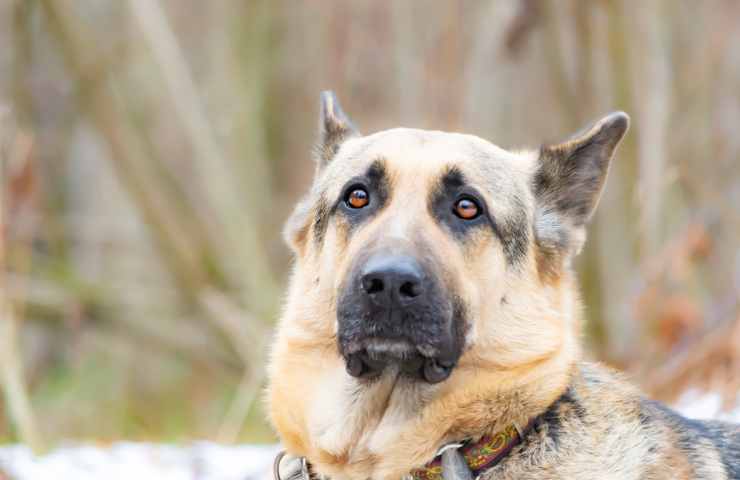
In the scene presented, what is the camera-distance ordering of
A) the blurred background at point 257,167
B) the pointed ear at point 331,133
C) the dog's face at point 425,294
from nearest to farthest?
the dog's face at point 425,294
the pointed ear at point 331,133
the blurred background at point 257,167

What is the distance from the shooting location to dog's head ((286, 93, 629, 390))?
372 cm

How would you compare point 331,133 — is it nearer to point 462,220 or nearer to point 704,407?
point 462,220

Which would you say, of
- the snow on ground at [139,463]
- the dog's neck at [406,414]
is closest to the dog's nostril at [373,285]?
the dog's neck at [406,414]

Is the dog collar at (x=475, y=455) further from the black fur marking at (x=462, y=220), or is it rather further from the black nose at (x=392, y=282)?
the black fur marking at (x=462, y=220)

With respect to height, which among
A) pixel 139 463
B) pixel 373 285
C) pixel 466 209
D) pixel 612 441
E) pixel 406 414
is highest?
pixel 466 209

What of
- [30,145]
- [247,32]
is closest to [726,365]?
[30,145]

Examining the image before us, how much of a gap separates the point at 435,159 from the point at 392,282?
2.61 ft

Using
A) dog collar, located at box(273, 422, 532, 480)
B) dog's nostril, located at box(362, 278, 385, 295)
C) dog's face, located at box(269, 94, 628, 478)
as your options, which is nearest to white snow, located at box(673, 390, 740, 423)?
dog's face, located at box(269, 94, 628, 478)

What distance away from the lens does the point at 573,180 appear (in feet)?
14.6

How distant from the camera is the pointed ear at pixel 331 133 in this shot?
484 cm

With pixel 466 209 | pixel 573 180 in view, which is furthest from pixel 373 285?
pixel 573 180

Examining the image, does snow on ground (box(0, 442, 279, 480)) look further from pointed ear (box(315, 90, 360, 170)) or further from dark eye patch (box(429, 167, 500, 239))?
dark eye patch (box(429, 167, 500, 239))

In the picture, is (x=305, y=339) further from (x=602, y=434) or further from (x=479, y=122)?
(x=479, y=122)

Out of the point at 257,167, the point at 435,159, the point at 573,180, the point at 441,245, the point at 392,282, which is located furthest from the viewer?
the point at 257,167
